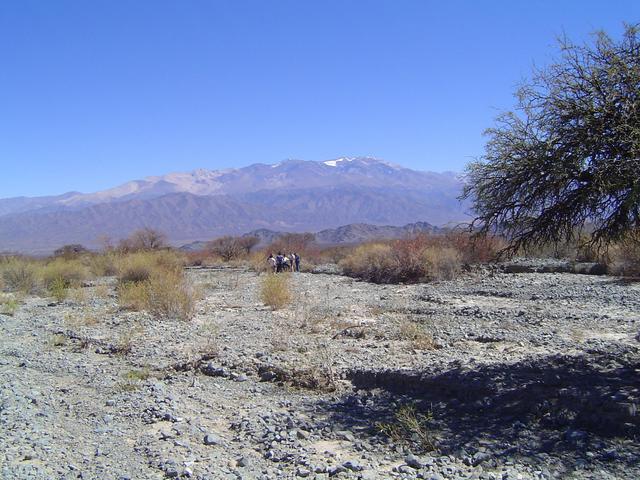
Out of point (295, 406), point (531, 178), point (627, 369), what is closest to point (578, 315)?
point (627, 369)

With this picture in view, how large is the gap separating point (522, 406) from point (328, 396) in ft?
10.4

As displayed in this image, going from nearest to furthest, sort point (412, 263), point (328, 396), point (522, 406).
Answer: point (522, 406)
point (328, 396)
point (412, 263)

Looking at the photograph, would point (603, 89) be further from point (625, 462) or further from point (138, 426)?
point (138, 426)

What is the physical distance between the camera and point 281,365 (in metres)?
11.4

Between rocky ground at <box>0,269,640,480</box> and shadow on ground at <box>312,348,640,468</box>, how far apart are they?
32mm

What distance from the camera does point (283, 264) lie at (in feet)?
128

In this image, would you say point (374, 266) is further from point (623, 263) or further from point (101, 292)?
point (101, 292)

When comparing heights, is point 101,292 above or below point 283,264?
below

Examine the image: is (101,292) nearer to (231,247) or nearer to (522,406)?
(522,406)

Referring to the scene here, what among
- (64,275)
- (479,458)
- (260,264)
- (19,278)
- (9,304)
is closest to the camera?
(479,458)

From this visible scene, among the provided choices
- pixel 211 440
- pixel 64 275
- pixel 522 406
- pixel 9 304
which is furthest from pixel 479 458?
pixel 64 275

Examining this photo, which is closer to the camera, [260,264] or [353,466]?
[353,466]

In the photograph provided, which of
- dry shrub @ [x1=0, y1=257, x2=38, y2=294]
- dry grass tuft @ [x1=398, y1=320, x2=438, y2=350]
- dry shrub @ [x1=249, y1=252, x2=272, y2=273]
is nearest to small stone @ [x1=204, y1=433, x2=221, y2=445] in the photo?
dry grass tuft @ [x1=398, y1=320, x2=438, y2=350]

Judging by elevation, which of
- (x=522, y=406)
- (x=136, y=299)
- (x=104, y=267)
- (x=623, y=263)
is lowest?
(x=522, y=406)
